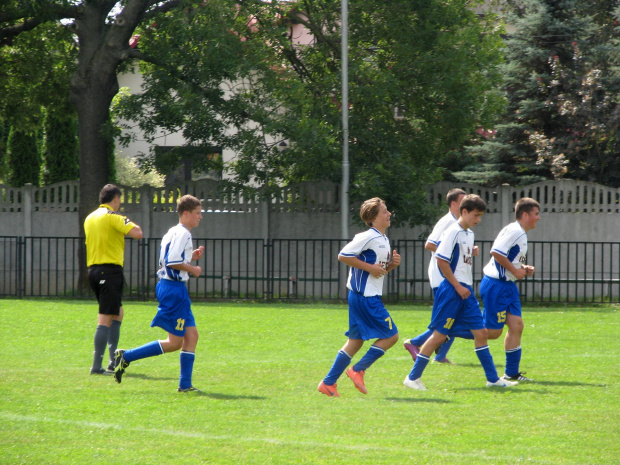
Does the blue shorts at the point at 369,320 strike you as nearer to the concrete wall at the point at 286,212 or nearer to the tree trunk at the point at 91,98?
the concrete wall at the point at 286,212

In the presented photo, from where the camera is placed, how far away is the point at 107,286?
835 cm

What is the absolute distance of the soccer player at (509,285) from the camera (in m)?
8.12

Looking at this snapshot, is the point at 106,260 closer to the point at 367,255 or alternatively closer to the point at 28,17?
the point at 367,255

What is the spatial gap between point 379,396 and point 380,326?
672mm

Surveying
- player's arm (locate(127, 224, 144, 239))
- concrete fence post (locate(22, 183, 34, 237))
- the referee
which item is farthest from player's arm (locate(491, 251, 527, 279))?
concrete fence post (locate(22, 183, 34, 237))

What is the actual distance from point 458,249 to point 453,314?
2.03 ft

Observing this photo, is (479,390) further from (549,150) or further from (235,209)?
(549,150)

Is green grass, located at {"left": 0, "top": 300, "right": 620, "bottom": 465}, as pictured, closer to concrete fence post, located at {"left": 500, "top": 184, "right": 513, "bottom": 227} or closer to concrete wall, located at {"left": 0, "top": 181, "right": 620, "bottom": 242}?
concrete fence post, located at {"left": 500, "top": 184, "right": 513, "bottom": 227}

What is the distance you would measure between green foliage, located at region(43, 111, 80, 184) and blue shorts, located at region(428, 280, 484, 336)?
75.8ft

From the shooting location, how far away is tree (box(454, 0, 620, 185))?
23203mm

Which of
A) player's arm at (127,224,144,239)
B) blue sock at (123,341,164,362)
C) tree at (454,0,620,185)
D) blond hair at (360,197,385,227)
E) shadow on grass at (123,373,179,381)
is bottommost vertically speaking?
shadow on grass at (123,373,179,381)

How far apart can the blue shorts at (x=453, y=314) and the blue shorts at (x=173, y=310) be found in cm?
233

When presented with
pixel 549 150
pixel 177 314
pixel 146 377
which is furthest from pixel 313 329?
pixel 549 150

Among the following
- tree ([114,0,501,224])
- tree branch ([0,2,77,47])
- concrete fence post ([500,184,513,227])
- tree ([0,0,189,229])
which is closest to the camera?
tree ([114,0,501,224])
